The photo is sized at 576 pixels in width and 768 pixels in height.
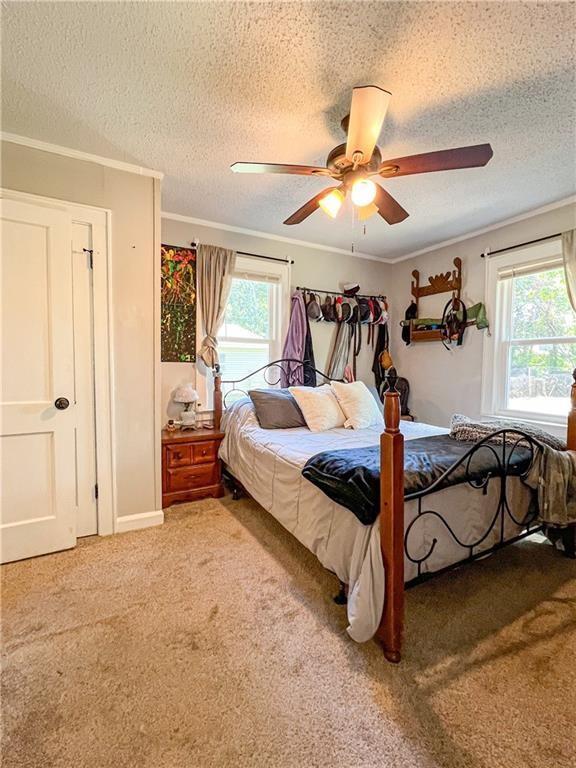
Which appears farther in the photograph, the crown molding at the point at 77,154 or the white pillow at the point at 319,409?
the white pillow at the point at 319,409

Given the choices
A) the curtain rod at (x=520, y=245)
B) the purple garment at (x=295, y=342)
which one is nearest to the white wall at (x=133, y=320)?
the purple garment at (x=295, y=342)

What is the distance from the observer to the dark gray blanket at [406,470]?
149 centimetres

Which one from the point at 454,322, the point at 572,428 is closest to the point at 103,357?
the point at 572,428

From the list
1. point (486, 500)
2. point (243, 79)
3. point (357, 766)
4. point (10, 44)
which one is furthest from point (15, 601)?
point (243, 79)

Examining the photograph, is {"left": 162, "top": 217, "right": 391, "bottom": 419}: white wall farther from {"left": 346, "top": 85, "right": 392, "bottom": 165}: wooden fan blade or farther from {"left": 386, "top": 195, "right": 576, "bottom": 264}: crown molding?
{"left": 346, "top": 85, "right": 392, "bottom": 165}: wooden fan blade

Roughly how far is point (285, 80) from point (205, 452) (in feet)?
8.62

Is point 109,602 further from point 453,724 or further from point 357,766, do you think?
point 453,724

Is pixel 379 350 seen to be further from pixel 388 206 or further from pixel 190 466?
pixel 190 466

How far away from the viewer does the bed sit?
1402mm

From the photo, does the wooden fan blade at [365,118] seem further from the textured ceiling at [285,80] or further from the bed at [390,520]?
the bed at [390,520]

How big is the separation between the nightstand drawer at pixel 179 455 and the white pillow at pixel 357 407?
139cm

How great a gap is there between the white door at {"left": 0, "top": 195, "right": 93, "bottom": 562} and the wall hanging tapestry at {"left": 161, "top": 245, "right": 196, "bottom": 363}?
101 centimetres

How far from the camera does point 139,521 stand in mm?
2572

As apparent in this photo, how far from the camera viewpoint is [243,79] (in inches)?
66.6
